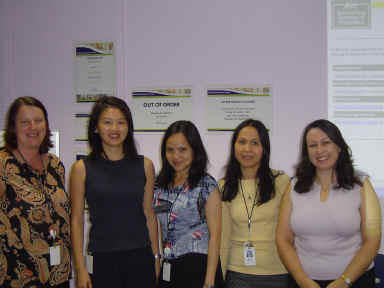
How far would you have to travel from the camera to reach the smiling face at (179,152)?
208cm

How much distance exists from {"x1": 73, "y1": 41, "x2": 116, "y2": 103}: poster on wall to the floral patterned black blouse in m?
1.46

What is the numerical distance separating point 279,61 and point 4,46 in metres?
2.80

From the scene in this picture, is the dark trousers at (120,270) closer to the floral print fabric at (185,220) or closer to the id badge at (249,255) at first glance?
the floral print fabric at (185,220)

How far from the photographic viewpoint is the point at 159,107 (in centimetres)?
319

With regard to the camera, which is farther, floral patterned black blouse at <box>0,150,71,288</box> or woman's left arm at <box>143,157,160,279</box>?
woman's left arm at <box>143,157,160,279</box>

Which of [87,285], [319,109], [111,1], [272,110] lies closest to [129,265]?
[87,285]

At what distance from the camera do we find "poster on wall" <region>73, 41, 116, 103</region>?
3260mm

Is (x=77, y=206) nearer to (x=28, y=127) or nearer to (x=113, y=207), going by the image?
(x=113, y=207)

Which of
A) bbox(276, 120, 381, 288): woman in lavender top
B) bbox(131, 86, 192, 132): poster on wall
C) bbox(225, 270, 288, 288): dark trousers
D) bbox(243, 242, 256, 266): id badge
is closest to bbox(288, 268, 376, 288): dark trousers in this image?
bbox(276, 120, 381, 288): woman in lavender top

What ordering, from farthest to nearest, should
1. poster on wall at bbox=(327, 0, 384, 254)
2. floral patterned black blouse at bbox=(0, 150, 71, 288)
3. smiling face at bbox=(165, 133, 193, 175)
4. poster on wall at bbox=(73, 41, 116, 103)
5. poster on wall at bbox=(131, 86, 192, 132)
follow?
poster on wall at bbox=(73, 41, 116, 103) < poster on wall at bbox=(131, 86, 192, 132) < poster on wall at bbox=(327, 0, 384, 254) < smiling face at bbox=(165, 133, 193, 175) < floral patterned black blouse at bbox=(0, 150, 71, 288)

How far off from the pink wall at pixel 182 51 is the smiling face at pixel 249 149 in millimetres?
851

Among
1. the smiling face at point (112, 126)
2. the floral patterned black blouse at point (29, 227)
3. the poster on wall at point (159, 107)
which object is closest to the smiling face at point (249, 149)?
the smiling face at point (112, 126)

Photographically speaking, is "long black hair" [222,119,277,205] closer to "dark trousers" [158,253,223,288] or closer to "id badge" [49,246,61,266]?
"dark trousers" [158,253,223,288]

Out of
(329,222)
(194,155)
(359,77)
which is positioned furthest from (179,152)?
(359,77)
